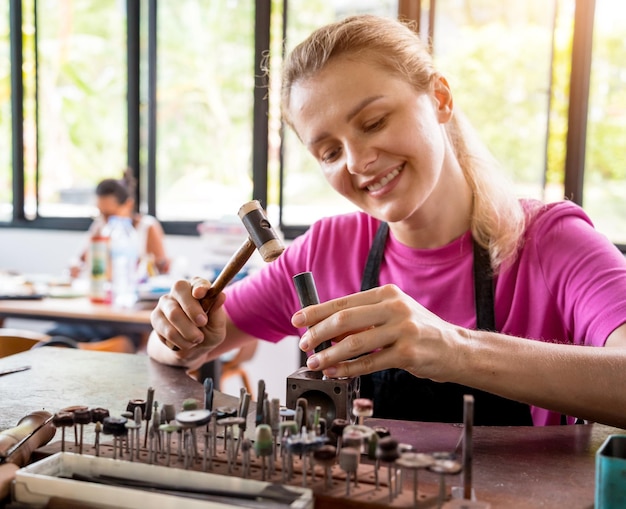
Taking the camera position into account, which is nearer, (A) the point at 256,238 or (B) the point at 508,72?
(A) the point at 256,238

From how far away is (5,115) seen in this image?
6.28 meters

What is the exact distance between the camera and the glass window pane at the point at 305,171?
5.25 metres

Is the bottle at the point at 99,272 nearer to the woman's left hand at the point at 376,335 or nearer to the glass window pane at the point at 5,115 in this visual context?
the woman's left hand at the point at 376,335

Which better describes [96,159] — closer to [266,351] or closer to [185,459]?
[266,351]

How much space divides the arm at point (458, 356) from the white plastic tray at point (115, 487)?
0.94 feet

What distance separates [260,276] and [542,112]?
3.23 metres

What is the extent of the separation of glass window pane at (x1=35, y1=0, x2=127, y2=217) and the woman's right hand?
4.60 metres

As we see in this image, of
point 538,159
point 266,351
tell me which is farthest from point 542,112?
point 266,351

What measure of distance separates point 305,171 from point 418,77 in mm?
3767

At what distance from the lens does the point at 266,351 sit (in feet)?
16.5

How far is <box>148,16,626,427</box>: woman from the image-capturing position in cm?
126

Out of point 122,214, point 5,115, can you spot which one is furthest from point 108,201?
point 5,115

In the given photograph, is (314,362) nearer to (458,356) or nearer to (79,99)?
(458,356)

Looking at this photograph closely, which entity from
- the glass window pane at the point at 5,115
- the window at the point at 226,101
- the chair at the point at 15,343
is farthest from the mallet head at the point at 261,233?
the glass window pane at the point at 5,115
